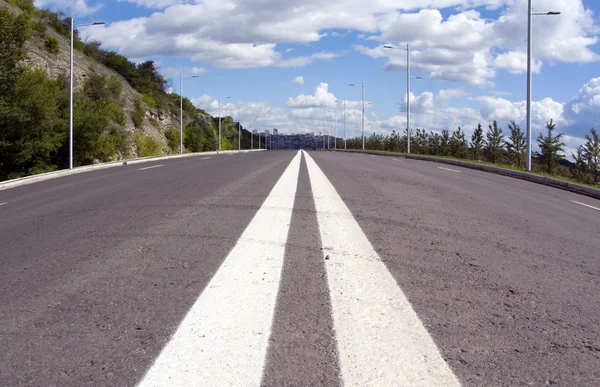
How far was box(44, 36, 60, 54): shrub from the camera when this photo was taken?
173ft

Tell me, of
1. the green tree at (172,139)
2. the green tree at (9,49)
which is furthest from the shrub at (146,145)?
the green tree at (9,49)

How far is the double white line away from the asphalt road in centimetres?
1

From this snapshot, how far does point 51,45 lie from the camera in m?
53.0

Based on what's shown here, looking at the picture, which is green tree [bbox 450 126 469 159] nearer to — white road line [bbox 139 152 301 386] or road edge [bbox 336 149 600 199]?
road edge [bbox 336 149 600 199]

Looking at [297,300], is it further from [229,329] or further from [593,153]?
[593,153]

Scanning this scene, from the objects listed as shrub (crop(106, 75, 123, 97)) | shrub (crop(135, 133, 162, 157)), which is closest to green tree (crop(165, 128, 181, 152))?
shrub (crop(135, 133, 162, 157))

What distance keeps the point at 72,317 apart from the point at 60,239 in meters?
→ 3.40

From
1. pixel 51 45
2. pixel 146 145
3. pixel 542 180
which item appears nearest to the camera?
pixel 542 180

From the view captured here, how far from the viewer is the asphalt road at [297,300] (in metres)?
3.22

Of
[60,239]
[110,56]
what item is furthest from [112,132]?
[60,239]

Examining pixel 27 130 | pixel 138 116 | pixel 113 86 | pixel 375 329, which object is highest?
pixel 113 86

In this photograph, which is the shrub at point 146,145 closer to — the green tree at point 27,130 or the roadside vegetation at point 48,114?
the roadside vegetation at point 48,114

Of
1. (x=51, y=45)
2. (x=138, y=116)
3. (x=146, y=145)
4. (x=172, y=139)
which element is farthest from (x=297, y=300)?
(x=172, y=139)

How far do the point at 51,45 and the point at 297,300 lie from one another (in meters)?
55.9
